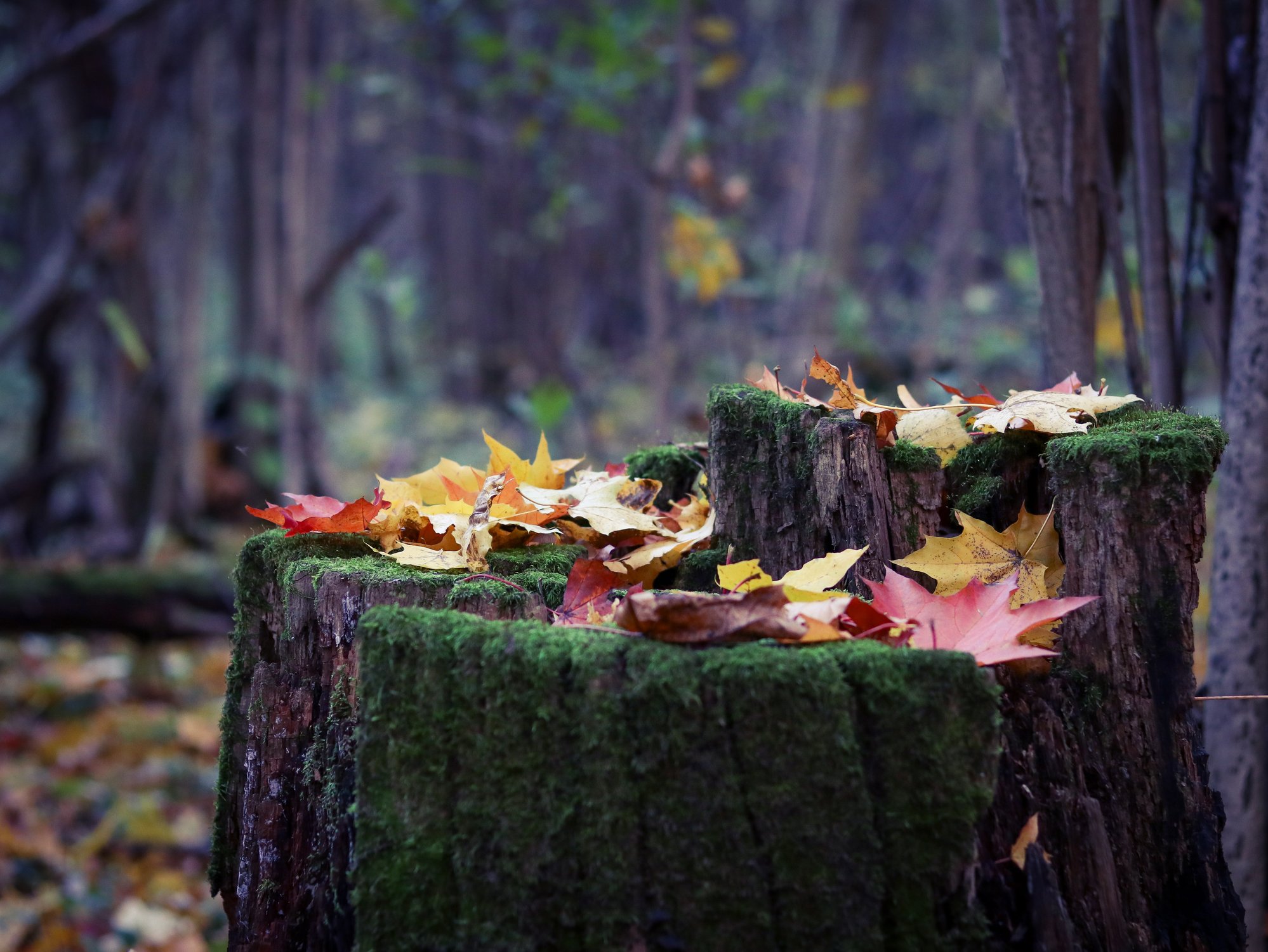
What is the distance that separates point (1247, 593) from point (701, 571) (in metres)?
1.30

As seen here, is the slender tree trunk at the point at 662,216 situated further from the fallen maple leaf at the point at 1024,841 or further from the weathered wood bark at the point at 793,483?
the fallen maple leaf at the point at 1024,841

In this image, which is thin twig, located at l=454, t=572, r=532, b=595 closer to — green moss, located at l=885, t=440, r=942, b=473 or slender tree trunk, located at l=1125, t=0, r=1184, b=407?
green moss, located at l=885, t=440, r=942, b=473

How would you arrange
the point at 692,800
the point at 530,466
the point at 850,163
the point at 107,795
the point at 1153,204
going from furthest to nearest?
the point at 850,163 < the point at 107,795 < the point at 1153,204 < the point at 530,466 < the point at 692,800

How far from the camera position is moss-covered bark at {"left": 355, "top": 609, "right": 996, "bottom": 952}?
1.00 meters

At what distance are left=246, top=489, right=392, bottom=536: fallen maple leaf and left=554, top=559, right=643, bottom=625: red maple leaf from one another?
376 mm

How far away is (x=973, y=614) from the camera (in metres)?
1.24

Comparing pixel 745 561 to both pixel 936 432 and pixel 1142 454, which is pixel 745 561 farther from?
pixel 1142 454

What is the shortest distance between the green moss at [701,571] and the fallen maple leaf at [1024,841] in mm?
603

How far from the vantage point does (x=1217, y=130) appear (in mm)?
2328

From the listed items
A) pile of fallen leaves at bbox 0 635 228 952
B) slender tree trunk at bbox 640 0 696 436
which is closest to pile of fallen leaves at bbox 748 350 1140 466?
pile of fallen leaves at bbox 0 635 228 952

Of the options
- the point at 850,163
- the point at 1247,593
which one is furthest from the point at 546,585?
the point at 850,163

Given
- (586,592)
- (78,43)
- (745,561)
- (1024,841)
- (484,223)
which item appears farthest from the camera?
(484,223)

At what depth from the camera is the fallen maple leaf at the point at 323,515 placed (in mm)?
1504

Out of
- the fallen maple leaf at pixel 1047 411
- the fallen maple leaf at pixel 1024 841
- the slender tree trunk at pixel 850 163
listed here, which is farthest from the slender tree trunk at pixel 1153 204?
the slender tree trunk at pixel 850 163
